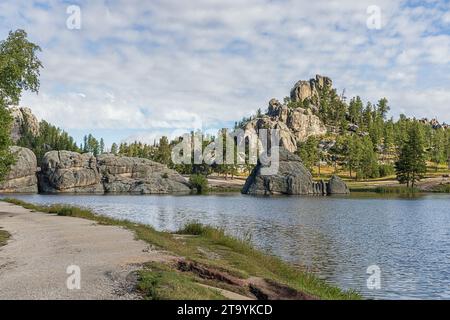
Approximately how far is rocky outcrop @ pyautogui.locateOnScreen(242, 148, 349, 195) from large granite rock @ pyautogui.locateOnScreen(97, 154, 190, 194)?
29.3m

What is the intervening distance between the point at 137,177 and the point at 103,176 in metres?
11.5

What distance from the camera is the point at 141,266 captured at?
648 inches

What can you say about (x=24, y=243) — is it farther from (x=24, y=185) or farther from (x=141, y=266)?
(x=24, y=185)

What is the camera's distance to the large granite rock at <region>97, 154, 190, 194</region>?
144 metres

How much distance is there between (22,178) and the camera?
470 feet

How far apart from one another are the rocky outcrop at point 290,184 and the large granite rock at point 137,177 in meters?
29.3

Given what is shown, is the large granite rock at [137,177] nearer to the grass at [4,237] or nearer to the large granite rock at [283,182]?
the large granite rock at [283,182]

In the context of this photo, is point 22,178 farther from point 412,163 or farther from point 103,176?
point 412,163

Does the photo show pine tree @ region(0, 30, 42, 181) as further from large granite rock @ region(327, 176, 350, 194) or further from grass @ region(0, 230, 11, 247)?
large granite rock @ region(327, 176, 350, 194)

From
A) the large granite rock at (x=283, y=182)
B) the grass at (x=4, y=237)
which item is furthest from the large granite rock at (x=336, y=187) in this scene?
the grass at (x=4, y=237)

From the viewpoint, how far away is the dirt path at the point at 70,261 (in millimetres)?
12930

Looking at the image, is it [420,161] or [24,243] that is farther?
[420,161]
